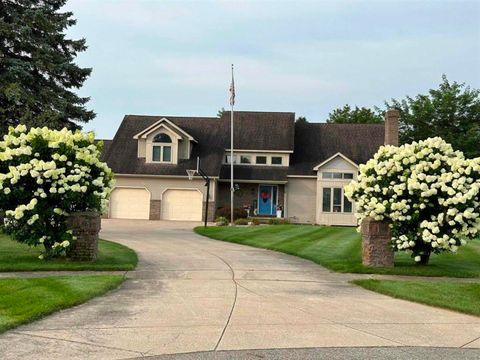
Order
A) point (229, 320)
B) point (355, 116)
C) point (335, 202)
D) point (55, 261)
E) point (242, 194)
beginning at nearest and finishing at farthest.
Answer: point (229, 320) → point (55, 261) → point (335, 202) → point (242, 194) → point (355, 116)

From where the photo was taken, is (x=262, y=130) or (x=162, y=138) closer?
(x=162, y=138)

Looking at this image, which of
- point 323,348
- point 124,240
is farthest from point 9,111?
point 323,348

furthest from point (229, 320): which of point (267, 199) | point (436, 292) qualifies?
point (267, 199)

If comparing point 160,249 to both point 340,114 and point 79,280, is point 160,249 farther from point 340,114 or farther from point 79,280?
point 340,114

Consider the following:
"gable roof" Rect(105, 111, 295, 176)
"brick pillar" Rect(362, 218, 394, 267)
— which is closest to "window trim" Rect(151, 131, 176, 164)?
"gable roof" Rect(105, 111, 295, 176)

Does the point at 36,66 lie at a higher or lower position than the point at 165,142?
higher

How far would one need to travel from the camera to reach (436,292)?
10.4 m

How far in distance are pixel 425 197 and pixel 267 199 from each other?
25.1 m

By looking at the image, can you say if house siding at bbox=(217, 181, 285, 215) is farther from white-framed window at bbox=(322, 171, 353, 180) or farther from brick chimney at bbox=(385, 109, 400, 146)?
brick chimney at bbox=(385, 109, 400, 146)

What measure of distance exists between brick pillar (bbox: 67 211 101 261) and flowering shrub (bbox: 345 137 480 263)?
21.2 ft

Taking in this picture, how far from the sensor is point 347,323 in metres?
7.87

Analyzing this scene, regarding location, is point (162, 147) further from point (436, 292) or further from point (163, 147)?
point (436, 292)

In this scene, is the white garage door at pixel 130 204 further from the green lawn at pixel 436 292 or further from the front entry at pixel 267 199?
the green lawn at pixel 436 292

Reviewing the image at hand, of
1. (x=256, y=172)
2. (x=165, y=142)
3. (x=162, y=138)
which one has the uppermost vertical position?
(x=162, y=138)
